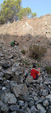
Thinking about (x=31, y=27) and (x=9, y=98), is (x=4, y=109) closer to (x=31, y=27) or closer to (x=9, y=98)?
(x=9, y=98)

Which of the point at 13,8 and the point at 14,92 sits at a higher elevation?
→ the point at 13,8

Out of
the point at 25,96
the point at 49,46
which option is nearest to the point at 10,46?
the point at 49,46

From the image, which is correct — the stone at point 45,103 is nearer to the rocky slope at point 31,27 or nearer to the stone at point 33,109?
the stone at point 33,109

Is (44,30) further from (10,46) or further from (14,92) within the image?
(14,92)

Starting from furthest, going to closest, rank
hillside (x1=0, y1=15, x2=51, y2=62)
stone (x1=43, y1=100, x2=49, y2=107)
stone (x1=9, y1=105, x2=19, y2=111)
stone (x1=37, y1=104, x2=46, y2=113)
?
hillside (x1=0, y1=15, x2=51, y2=62) < stone (x1=43, y1=100, x2=49, y2=107) < stone (x1=37, y1=104, x2=46, y2=113) < stone (x1=9, y1=105, x2=19, y2=111)

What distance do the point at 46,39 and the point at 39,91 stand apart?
9.50m

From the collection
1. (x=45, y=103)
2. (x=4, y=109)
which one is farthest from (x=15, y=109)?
(x=45, y=103)

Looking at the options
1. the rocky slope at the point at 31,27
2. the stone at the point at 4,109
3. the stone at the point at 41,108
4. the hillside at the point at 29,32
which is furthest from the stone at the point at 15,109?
the rocky slope at the point at 31,27

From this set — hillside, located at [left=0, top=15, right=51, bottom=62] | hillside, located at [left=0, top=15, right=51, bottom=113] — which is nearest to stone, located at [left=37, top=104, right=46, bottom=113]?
hillside, located at [left=0, top=15, right=51, bottom=113]

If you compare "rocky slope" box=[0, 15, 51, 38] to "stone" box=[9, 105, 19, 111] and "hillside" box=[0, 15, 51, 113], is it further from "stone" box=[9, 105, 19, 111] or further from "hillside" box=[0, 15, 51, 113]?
"stone" box=[9, 105, 19, 111]

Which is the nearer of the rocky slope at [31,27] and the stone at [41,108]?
the stone at [41,108]

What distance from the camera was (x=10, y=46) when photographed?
1291cm

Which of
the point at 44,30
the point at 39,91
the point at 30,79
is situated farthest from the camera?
the point at 44,30

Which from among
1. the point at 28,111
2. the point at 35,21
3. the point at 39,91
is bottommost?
the point at 39,91
